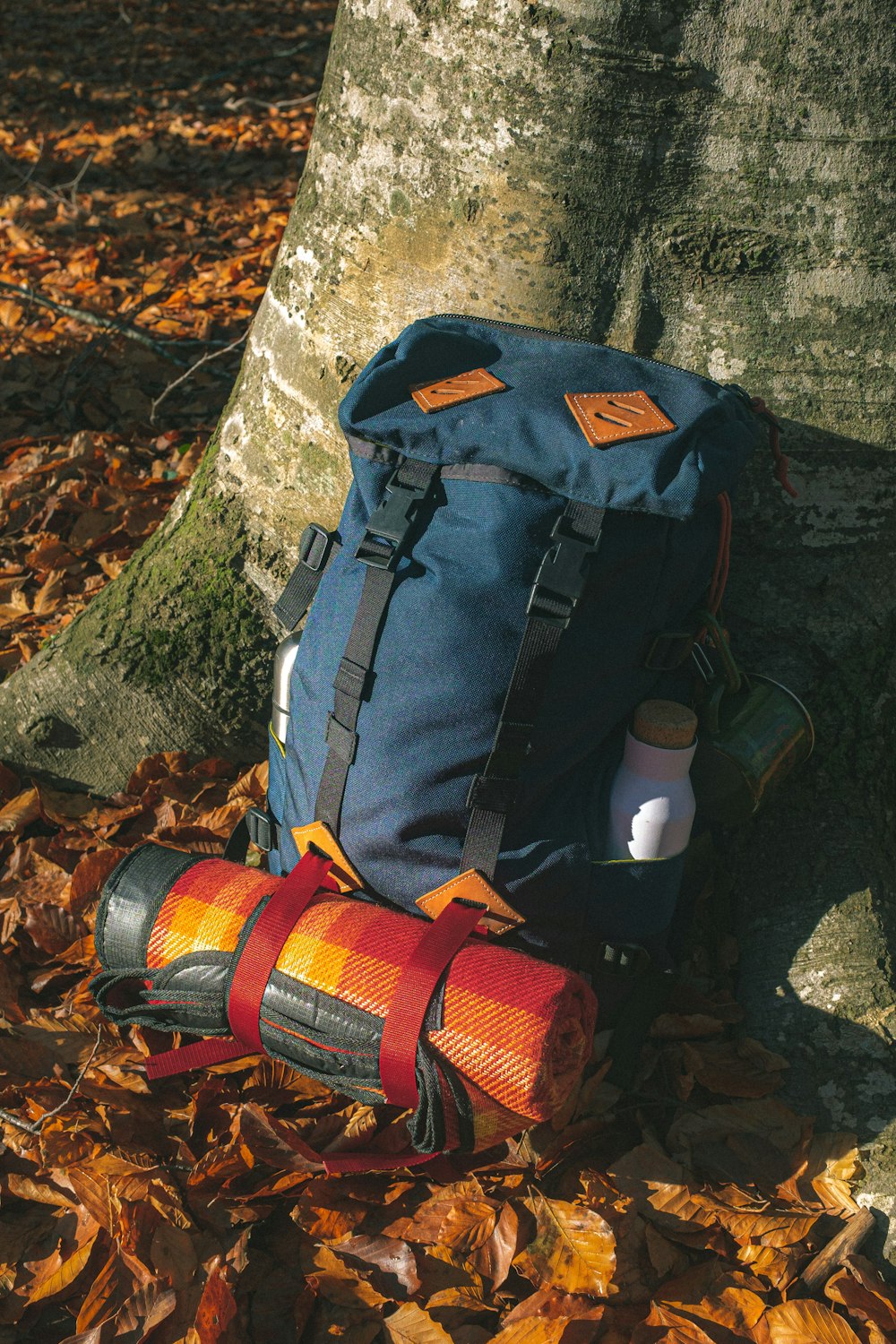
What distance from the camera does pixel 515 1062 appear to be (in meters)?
1.82

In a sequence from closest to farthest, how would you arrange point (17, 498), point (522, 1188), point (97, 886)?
1. point (522, 1188)
2. point (97, 886)
3. point (17, 498)

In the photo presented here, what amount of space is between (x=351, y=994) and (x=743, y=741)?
91 centimetres

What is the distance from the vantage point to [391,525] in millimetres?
2016

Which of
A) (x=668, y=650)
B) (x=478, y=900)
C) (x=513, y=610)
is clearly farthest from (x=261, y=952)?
(x=668, y=650)

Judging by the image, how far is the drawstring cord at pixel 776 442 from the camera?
2.12 m

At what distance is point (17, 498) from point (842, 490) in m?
2.95

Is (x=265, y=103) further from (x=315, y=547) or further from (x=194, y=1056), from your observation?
(x=194, y=1056)

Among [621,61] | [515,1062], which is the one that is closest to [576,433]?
[621,61]

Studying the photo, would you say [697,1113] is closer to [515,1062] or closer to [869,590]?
[515,1062]

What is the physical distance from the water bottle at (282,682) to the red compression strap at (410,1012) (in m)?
0.65

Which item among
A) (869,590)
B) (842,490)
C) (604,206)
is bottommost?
(869,590)

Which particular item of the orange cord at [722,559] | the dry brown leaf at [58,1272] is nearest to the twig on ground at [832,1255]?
the orange cord at [722,559]

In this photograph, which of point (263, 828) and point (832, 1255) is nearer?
point (832, 1255)

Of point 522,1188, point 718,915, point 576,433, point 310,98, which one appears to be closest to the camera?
point 576,433
